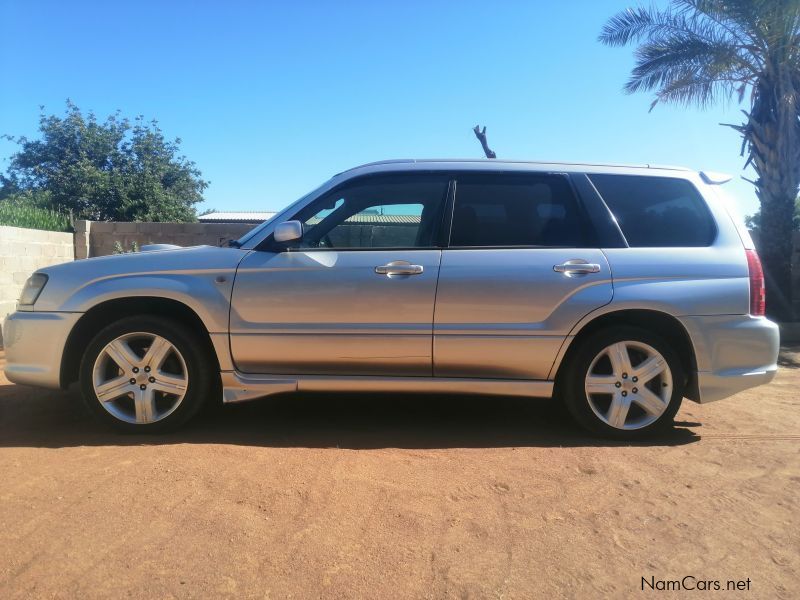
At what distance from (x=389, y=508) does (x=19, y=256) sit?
23.8 ft

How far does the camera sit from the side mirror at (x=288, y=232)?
3771mm

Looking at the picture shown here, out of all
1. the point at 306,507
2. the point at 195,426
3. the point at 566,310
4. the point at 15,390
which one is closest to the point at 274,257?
the point at 195,426

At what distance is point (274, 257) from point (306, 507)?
1.71m

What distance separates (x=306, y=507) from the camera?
2871 mm

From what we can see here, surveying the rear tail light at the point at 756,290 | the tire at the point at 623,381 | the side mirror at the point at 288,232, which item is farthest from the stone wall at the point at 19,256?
the rear tail light at the point at 756,290

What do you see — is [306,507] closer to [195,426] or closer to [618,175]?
[195,426]

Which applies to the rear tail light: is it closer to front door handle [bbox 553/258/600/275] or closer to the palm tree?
front door handle [bbox 553/258/600/275]

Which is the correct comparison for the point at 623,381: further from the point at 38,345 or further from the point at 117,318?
the point at 38,345

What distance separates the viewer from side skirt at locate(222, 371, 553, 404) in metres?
3.80

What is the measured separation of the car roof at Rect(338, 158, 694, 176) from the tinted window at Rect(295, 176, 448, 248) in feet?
0.29

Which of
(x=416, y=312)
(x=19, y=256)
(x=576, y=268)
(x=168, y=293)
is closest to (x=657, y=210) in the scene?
(x=576, y=268)

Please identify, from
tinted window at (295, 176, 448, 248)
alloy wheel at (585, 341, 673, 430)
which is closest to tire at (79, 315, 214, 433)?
tinted window at (295, 176, 448, 248)

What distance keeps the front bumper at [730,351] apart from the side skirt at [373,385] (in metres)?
1.01

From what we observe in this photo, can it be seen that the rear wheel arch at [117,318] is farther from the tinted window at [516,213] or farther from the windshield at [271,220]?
the tinted window at [516,213]
